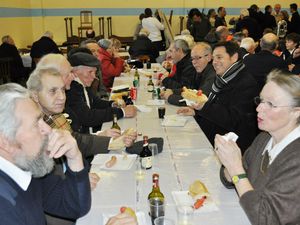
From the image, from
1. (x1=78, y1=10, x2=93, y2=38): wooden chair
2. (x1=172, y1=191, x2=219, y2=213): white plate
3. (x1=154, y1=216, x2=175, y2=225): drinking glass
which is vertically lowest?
(x1=172, y1=191, x2=219, y2=213): white plate

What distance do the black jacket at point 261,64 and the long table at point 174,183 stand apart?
234 centimetres

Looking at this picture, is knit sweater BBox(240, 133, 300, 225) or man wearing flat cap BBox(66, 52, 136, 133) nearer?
knit sweater BBox(240, 133, 300, 225)

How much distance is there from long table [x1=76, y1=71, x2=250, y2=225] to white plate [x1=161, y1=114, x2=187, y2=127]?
221 millimetres

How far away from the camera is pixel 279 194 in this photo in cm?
178

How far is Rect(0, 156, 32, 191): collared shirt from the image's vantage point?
1.54 meters

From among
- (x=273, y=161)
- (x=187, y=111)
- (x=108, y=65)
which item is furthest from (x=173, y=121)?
(x=108, y=65)

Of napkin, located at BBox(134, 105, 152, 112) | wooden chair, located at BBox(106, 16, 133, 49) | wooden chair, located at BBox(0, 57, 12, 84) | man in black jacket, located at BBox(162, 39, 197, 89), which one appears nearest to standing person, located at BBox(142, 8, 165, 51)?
wooden chair, located at BBox(106, 16, 133, 49)

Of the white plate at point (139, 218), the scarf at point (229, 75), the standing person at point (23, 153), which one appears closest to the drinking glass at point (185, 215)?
the white plate at point (139, 218)

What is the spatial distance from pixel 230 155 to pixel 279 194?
14.7 inches

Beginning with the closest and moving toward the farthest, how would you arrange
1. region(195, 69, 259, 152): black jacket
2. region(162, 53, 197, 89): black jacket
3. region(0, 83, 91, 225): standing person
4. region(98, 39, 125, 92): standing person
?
region(0, 83, 91, 225): standing person → region(195, 69, 259, 152): black jacket → region(162, 53, 197, 89): black jacket → region(98, 39, 125, 92): standing person

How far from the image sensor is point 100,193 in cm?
220

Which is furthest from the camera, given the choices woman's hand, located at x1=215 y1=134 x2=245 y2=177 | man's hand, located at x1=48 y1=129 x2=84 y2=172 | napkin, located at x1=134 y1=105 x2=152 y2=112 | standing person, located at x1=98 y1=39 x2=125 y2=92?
standing person, located at x1=98 y1=39 x2=125 y2=92

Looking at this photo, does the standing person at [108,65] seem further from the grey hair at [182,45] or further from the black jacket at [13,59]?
the black jacket at [13,59]

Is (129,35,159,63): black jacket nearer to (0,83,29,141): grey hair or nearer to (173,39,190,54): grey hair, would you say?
(173,39,190,54): grey hair
